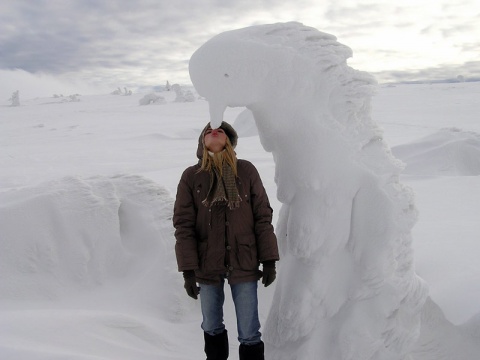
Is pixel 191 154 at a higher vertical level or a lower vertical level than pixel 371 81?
lower

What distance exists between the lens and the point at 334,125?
214 centimetres

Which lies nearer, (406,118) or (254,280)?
(254,280)

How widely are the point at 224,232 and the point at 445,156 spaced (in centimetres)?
635

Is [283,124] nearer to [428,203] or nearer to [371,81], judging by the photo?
[371,81]

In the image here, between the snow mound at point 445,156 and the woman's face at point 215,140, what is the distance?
566 cm

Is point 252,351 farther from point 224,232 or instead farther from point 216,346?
point 224,232

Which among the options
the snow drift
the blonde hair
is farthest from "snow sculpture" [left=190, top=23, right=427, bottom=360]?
the blonde hair

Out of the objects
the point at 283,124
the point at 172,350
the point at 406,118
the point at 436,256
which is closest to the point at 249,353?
the point at 172,350

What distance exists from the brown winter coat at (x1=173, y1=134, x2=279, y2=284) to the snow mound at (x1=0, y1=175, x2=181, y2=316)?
44.7 inches

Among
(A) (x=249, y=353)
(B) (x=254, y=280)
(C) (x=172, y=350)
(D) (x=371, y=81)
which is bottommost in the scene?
(C) (x=172, y=350)

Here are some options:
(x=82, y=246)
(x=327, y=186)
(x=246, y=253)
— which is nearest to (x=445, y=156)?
(x=327, y=186)

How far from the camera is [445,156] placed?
7.39 meters

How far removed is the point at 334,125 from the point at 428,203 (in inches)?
149

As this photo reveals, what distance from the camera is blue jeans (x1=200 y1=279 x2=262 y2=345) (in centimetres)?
217
